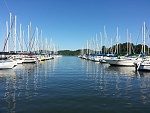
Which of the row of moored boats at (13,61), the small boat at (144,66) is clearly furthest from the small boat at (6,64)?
the small boat at (144,66)

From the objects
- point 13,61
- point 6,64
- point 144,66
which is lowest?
point 144,66

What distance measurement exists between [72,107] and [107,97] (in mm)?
3744

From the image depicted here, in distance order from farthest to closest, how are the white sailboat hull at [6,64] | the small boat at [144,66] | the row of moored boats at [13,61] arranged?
the row of moored boats at [13,61] < the white sailboat hull at [6,64] < the small boat at [144,66]

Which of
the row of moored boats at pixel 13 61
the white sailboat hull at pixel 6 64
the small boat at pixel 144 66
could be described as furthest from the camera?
the row of moored boats at pixel 13 61

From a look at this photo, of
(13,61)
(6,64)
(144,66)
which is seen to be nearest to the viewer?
(144,66)

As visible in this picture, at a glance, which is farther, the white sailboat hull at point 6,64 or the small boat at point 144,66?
the white sailboat hull at point 6,64

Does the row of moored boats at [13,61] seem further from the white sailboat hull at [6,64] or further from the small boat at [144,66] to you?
the small boat at [144,66]

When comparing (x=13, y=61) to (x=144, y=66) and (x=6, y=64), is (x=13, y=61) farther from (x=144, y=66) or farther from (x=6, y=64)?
(x=144, y=66)

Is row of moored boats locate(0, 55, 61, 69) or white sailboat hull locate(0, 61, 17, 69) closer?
white sailboat hull locate(0, 61, 17, 69)

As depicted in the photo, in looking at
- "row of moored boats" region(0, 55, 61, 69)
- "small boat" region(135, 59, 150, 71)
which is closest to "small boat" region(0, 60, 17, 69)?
"row of moored boats" region(0, 55, 61, 69)

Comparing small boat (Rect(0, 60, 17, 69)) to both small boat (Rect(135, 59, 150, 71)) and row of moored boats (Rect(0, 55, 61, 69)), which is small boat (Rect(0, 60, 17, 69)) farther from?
small boat (Rect(135, 59, 150, 71))

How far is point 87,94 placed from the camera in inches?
626

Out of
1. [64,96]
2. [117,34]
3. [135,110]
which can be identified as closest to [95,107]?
[135,110]

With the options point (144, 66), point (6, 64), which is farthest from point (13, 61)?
point (144, 66)
